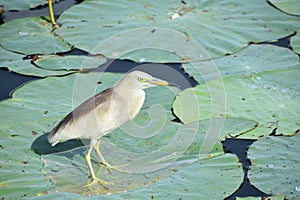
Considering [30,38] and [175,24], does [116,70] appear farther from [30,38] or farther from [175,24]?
[30,38]

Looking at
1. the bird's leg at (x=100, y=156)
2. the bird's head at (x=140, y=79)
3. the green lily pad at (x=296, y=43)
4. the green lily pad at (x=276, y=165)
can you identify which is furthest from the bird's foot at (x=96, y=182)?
the green lily pad at (x=296, y=43)

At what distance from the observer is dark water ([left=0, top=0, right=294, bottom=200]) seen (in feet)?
12.4

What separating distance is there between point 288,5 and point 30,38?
232cm

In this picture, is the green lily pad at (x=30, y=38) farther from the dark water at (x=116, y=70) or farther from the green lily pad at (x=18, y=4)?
the green lily pad at (x=18, y=4)

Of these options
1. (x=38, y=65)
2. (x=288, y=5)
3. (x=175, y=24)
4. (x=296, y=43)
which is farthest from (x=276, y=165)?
(x=288, y=5)

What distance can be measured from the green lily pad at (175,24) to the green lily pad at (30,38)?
105mm

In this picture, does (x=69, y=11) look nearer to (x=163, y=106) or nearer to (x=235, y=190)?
(x=163, y=106)

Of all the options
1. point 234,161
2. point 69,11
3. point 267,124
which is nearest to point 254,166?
point 234,161

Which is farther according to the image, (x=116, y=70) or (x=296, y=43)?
(x=296, y=43)

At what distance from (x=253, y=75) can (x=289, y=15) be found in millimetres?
1146

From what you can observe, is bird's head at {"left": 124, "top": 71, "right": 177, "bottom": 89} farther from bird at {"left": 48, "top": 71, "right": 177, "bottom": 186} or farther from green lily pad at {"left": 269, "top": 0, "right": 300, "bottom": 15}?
green lily pad at {"left": 269, "top": 0, "right": 300, "bottom": 15}

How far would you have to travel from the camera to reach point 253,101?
14.5 ft

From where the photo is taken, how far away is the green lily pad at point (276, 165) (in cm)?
363

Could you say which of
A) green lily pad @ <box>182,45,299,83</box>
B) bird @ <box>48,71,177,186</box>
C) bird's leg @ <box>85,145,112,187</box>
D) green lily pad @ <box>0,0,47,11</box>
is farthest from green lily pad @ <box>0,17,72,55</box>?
bird's leg @ <box>85,145,112,187</box>
